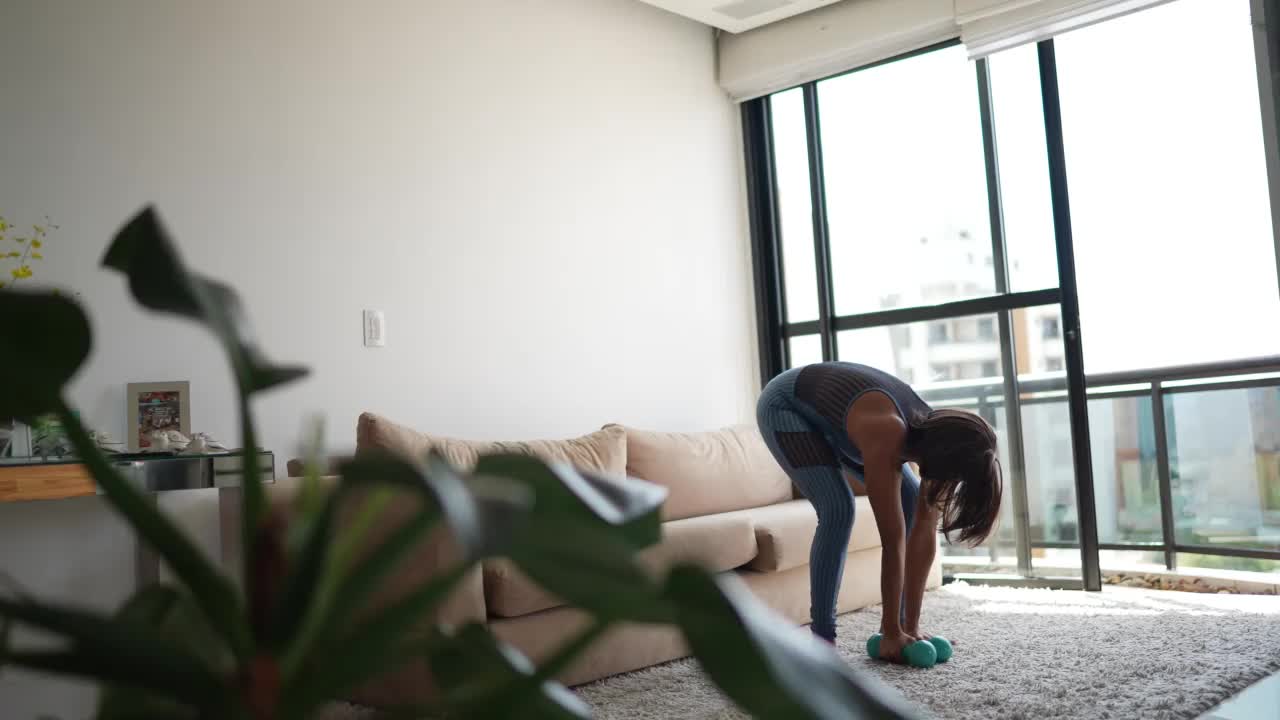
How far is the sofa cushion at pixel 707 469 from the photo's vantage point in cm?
403

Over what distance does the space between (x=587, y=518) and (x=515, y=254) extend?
4.04m

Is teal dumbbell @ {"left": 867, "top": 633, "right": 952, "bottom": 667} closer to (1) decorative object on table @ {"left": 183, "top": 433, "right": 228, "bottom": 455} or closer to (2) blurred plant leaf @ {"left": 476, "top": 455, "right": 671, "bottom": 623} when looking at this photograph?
(1) decorative object on table @ {"left": 183, "top": 433, "right": 228, "bottom": 455}

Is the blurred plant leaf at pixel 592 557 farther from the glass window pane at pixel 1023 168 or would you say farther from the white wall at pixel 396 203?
the glass window pane at pixel 1023 168


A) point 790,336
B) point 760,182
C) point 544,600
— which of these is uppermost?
point 760,182

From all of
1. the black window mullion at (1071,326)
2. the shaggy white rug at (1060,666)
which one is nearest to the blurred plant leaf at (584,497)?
the shaggy white rug at (1060,666)

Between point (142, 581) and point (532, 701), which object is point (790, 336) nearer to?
point (142, 581)

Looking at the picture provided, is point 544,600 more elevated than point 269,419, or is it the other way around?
point 269,419

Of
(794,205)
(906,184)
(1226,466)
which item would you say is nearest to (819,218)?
(794,205)

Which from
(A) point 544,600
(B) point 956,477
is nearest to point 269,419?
(A) point 544,600

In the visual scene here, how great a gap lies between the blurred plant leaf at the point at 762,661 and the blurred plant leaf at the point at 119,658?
0.49 feet

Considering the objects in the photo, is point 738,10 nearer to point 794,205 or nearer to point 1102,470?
point 794,205

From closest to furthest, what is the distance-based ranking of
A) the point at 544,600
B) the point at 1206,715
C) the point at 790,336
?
the point at 1206,715 → the point at 544,600 → the point at 790,336

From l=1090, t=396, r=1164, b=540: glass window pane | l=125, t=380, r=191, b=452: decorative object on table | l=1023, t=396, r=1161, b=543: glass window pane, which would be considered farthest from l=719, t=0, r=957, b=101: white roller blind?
l=125, t=380, r=191, b=452: decorative object on table

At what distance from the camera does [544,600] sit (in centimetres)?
287
